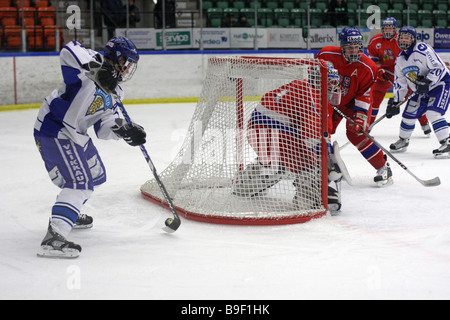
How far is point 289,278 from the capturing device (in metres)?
2.61

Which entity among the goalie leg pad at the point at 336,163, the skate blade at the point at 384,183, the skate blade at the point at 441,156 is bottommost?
the skate blade at the point at 441,156

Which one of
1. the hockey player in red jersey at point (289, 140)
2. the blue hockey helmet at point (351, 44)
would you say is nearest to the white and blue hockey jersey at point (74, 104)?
the hockey player in red jersey at point (289, 140)

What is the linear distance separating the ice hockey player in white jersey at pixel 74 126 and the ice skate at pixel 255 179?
754 mm

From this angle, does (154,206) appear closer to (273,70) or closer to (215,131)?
(215,131)

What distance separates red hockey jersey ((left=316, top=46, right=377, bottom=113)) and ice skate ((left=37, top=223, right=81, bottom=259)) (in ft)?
6.41

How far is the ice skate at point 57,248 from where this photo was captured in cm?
286

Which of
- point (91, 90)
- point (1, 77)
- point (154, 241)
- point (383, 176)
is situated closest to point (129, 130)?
point (91, 90)

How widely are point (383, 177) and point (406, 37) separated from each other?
139cm

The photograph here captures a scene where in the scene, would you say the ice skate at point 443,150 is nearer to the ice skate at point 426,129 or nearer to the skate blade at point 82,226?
the ice skate at point 426,129

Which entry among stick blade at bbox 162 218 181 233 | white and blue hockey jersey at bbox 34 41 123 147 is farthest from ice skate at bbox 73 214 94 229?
white and blue hockey jersey at bbox 34 41 123 147

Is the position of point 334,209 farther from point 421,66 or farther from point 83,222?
point 421,66

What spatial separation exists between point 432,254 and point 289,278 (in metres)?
0.69

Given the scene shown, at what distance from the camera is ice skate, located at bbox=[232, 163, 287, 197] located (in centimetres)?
356

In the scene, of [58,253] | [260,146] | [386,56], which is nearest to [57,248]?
[58,253]
